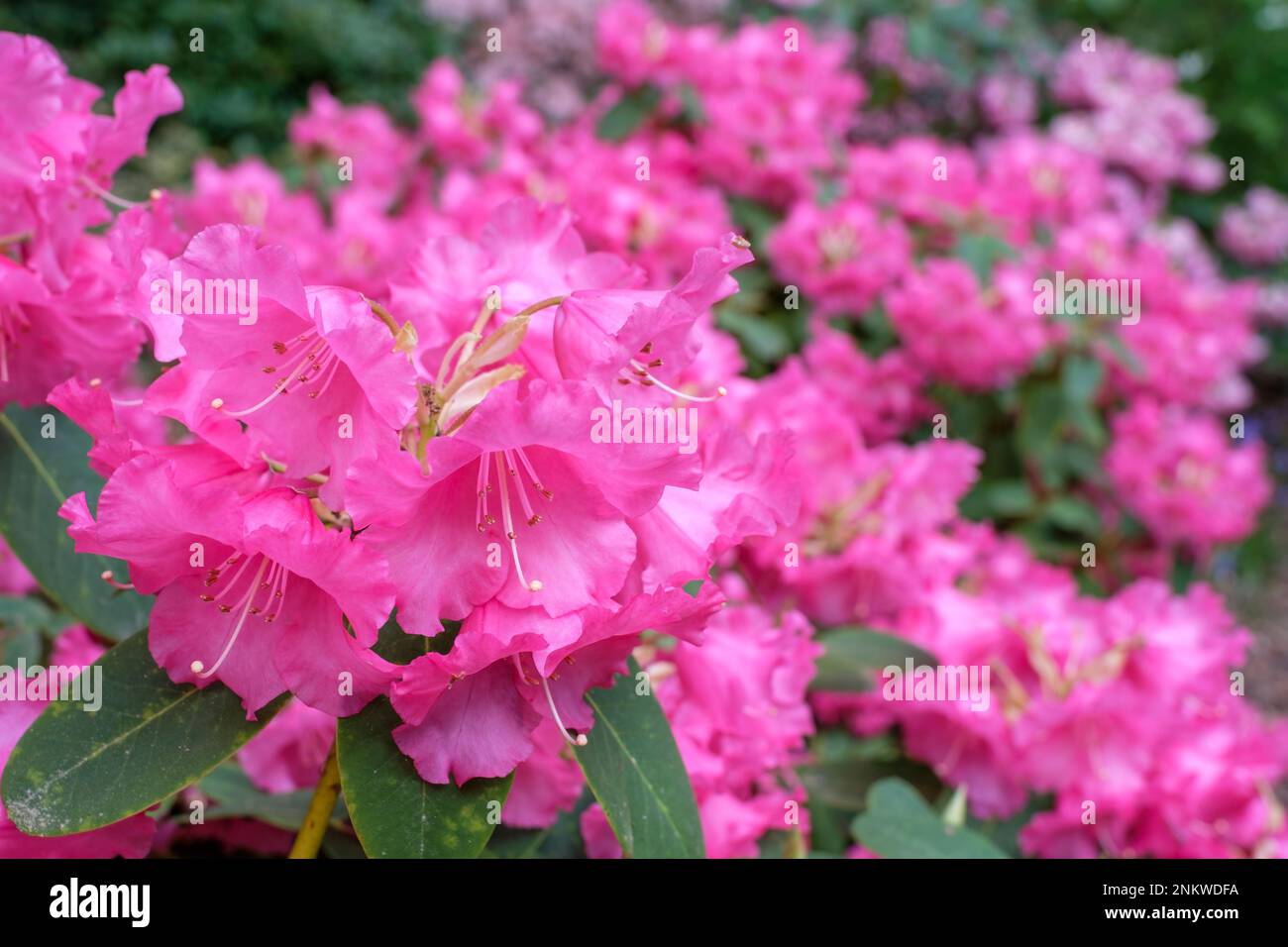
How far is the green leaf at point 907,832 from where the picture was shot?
0.97 meters

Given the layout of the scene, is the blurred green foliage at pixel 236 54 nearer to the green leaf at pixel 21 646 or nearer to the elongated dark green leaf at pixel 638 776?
the green leaf at pixel 21 646

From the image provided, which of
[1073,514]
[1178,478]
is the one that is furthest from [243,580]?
[1178,478]

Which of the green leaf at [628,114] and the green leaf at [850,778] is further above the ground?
the green leaf at [628,114]

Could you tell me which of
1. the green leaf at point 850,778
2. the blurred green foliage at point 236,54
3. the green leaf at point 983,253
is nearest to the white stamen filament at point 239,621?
the green leaf at point 850,778

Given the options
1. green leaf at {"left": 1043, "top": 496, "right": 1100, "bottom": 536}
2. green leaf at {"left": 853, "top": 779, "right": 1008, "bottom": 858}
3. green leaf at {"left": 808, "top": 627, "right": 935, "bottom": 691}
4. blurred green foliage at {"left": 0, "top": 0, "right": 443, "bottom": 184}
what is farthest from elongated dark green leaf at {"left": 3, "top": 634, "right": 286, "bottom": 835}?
blurred green foliage at {"left": 0, "top": 0, "right": 443, "bottom": 184}

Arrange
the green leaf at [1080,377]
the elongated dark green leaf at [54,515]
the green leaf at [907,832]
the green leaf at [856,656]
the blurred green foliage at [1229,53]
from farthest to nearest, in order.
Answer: the blurred green foliage at [1229,53], the green leaf at [1080,377], the green leaf at [856,656], the green leaf at [907,832], the elongated dark green leaf at [54,515]

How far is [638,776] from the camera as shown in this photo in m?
0.69

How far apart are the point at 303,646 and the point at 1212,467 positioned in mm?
2376

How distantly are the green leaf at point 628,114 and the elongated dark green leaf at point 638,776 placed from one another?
1.98 meters

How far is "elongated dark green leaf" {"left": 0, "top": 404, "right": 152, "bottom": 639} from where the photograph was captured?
0.81 meters

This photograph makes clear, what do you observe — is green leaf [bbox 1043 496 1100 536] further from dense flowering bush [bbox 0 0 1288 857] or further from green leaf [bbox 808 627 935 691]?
green leaf [bbox 808 627 935 691]

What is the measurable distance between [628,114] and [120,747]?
213cm

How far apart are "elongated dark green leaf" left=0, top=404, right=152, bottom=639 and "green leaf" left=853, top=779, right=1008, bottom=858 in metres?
0.61
